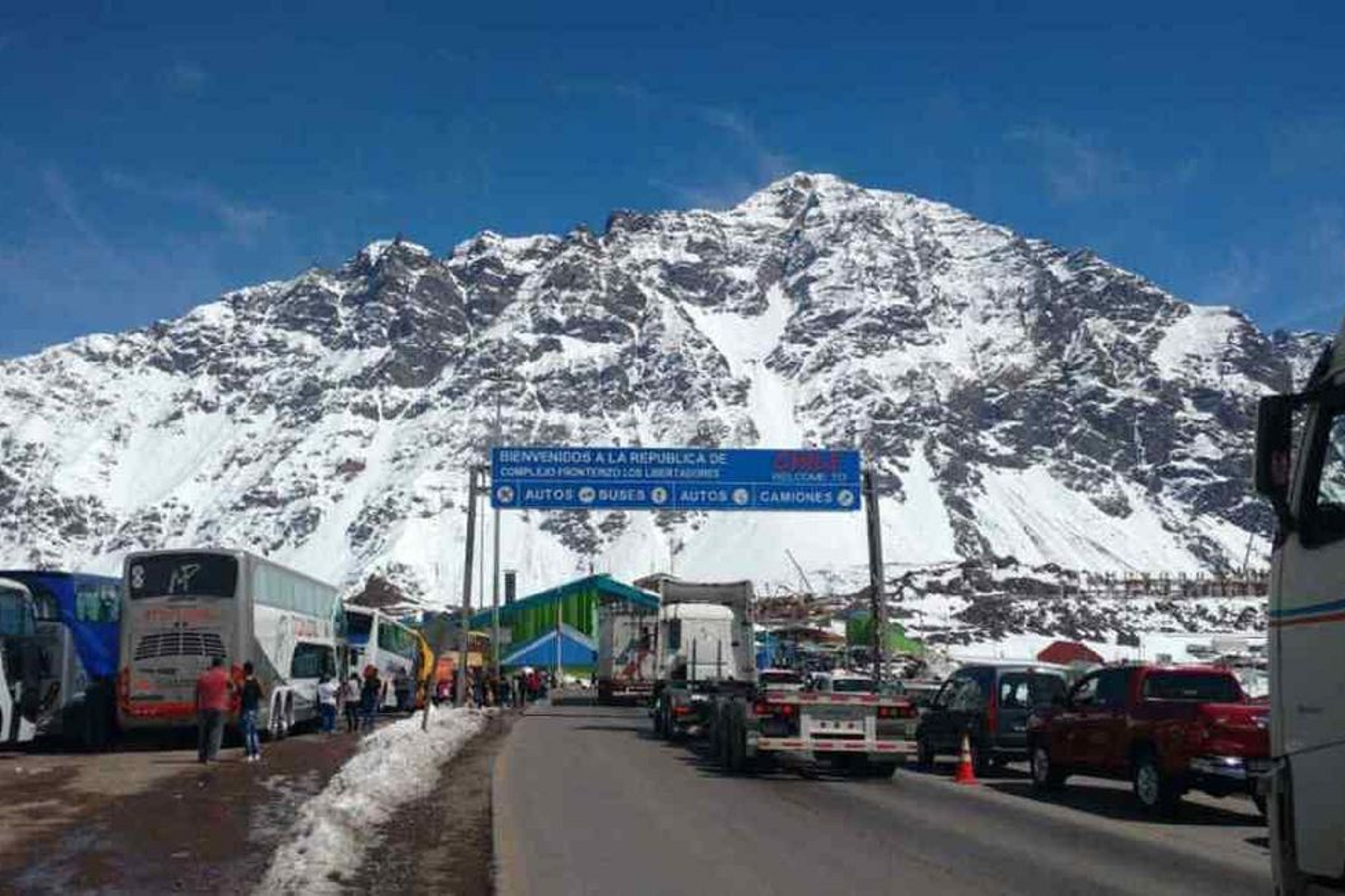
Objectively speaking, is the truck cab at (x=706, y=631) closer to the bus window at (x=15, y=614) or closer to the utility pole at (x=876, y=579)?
the utility pole at (x=876, y=579)

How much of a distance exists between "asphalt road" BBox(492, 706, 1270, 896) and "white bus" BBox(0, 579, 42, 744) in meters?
8.65

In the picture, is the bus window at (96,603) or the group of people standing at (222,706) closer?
the group of people standing at (222,706)

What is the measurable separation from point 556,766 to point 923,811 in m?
8.18

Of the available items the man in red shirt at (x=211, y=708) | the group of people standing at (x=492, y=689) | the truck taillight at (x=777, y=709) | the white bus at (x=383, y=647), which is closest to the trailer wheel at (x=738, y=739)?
Result: the truck taillight at (x=777, y=709)

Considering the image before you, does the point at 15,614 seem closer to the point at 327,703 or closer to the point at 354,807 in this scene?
the point at 327,703

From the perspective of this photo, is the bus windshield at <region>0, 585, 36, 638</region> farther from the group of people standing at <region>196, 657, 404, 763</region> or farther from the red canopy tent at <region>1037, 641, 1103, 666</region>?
the red canopy tent at <region>1037, 641, 1103, 666</region>

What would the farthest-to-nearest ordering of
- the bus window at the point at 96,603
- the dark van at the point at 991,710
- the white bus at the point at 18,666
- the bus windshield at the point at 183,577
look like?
the bus window at the point at 96,603
the bus windshield at the point at 183,577
the white bus at the point at 18,666
the dark van at the point at 991,710

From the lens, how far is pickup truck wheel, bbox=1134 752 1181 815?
16.6 meters

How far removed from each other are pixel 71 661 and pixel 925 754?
49.2 feet

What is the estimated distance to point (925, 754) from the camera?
24.8m

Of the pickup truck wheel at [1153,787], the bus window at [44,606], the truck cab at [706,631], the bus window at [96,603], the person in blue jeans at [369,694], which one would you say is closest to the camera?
the pickup truck wheel at [1153,787]

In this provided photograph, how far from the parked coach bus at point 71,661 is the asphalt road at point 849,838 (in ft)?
31.6

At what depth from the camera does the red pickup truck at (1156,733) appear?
52.2 ft

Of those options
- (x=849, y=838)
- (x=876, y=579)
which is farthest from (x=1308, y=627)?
(x=876, y=579)
